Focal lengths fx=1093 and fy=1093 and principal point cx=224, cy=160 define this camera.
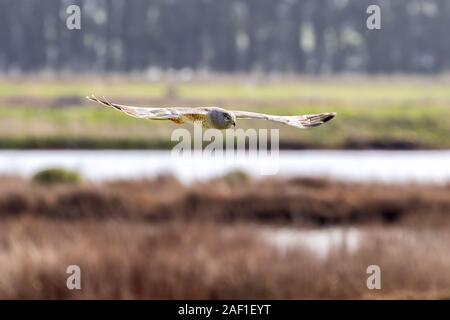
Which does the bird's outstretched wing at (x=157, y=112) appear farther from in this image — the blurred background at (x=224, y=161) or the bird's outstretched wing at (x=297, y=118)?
the blurred background at (x=224, y=161)

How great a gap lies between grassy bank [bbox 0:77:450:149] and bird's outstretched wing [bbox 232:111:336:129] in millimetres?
29119

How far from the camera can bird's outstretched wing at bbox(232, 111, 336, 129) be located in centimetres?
391

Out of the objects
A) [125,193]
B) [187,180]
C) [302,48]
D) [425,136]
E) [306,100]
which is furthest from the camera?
[302,48]

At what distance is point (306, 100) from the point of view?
45.8 meters

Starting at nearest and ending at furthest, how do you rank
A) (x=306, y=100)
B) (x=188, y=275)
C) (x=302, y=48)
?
(x=188, y=275), (x=306, y=100), (x=302, y=48)

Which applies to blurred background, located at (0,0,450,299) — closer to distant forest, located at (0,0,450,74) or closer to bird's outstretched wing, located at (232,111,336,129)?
distant forest, located at (0,0,450,74)

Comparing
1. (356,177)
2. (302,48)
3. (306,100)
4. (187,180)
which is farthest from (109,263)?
(302,48)

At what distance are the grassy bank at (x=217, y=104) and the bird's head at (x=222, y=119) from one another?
2942cm

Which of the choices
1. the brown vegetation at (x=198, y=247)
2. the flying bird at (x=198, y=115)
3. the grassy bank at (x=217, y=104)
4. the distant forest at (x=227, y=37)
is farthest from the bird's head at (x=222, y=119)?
the distant forest at (x=227, y=37)

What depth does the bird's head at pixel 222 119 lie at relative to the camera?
390 cm
